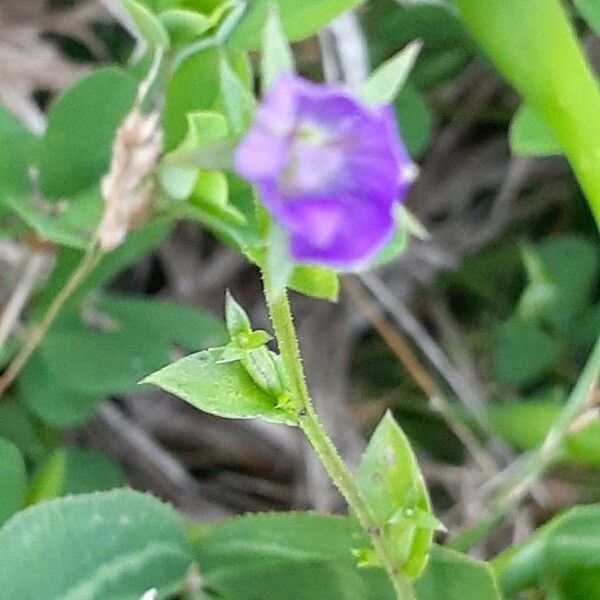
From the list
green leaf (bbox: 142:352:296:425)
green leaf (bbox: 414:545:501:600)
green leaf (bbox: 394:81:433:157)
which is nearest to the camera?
green leaf (bbox: 142:352:296:425)

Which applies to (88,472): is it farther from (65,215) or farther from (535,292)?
(535,292)

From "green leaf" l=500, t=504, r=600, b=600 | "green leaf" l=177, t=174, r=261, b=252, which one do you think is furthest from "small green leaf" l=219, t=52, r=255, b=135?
"green leaf" l=500, t=504, r=600, b=600

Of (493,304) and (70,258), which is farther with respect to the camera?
(493,304)

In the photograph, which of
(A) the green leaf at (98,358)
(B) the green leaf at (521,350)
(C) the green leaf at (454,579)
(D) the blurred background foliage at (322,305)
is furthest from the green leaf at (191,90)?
(B) the green leaf at (521,350)

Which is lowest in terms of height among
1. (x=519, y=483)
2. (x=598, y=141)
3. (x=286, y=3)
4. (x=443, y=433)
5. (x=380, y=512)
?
(x=443, y=433)

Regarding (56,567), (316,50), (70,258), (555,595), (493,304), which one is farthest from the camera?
(493,304)

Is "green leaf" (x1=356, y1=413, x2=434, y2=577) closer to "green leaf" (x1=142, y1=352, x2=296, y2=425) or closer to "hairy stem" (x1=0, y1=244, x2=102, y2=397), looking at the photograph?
"green leaf" (x1=142, y1=352, x2=296, y2=425)

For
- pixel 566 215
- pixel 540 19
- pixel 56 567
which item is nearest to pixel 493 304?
pixel 566 215

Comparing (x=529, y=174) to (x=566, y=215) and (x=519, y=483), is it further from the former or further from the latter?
(x=519, y=483)
